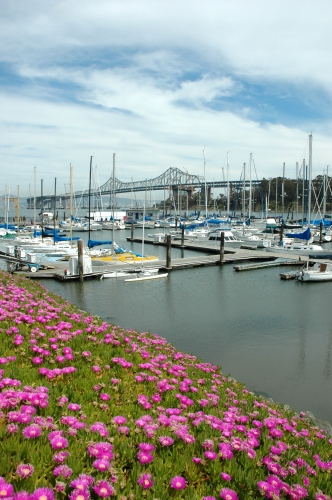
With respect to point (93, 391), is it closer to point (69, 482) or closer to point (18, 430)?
point (18, 430)

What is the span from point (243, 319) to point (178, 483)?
18.0 m

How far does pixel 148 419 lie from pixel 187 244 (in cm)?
4789

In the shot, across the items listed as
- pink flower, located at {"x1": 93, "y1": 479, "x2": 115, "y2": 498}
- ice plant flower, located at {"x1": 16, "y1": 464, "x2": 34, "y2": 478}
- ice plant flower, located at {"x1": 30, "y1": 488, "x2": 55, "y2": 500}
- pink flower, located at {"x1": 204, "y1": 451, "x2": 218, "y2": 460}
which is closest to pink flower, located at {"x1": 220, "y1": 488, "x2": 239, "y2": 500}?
pink flower, located at {"x1": 204, "y1": 451, "x2": 218, "y2": 460}

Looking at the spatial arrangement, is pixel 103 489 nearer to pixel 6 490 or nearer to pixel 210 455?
pixel 6 490

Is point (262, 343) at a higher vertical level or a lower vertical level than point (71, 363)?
lower

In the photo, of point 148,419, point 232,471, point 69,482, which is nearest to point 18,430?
point 69,482

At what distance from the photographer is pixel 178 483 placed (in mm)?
3863

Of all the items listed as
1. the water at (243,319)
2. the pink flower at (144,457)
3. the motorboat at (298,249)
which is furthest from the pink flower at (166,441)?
the motorboat at (298,249)

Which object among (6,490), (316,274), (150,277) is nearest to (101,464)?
(6,490)

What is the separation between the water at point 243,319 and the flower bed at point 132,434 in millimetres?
6241

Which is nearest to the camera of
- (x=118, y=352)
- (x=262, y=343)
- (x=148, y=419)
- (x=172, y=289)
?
(x=148, y=419)

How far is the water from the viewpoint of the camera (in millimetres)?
13680

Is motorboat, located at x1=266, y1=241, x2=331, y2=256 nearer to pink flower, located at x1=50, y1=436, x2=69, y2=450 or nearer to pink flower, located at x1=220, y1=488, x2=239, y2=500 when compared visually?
pink flower, located at x1=220, y1=488, x2=239, y2=500

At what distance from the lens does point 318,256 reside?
41500mm
